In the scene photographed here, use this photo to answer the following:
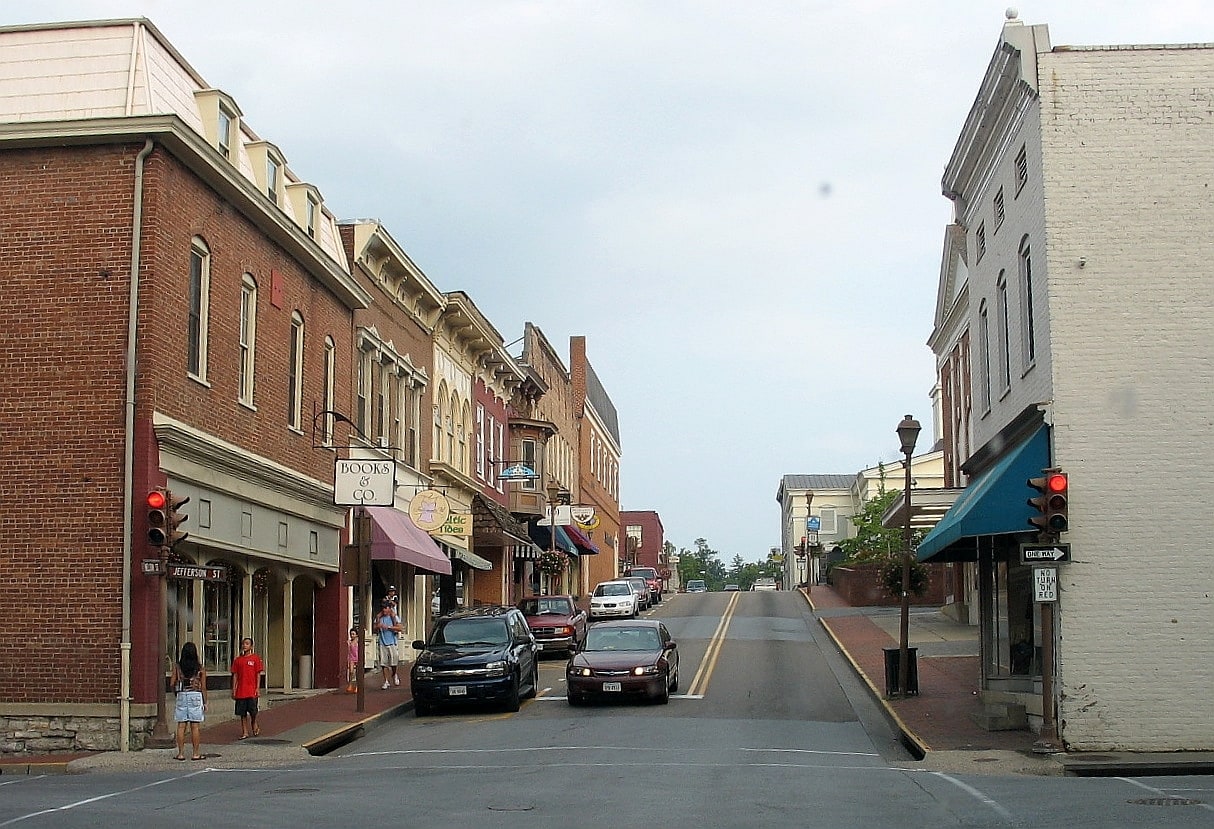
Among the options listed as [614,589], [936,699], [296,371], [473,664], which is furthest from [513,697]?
[614,589]

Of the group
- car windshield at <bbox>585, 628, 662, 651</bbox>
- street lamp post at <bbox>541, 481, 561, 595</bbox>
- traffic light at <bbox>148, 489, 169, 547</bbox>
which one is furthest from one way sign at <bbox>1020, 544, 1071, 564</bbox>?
street lamp post at <bbox>541, 481, 561, 595</bbox>

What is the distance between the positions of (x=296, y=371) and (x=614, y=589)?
84.8ft

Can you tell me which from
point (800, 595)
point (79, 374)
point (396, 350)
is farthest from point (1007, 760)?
point (800, 595)

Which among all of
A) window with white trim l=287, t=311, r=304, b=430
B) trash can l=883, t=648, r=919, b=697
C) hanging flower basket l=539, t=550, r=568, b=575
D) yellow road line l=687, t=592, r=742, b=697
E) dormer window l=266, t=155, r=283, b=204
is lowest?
yellow road line l=687, t=592, r=742, b=697

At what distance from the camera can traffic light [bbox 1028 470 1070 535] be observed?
1753 centimetres

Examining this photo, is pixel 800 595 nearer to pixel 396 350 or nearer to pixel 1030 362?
pixel 396 350

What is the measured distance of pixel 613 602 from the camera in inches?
2004

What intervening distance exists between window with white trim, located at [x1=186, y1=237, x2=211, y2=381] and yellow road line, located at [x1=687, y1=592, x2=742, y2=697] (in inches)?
460

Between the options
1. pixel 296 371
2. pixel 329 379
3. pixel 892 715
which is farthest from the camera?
pixel 329 379

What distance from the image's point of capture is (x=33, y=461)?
20469mm

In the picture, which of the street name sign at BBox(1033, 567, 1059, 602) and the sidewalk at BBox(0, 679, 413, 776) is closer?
the street name sign at BBox(1033, 567, 1059, 602)

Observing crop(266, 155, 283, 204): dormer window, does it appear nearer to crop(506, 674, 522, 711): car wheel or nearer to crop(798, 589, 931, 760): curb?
crop(506, 674, 522, 711): car wheel

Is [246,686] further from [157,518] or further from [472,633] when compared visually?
[472,633]

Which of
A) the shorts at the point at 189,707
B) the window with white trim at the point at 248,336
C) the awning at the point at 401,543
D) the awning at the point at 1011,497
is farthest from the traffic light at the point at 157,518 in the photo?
the awning at the point at 1011,497
